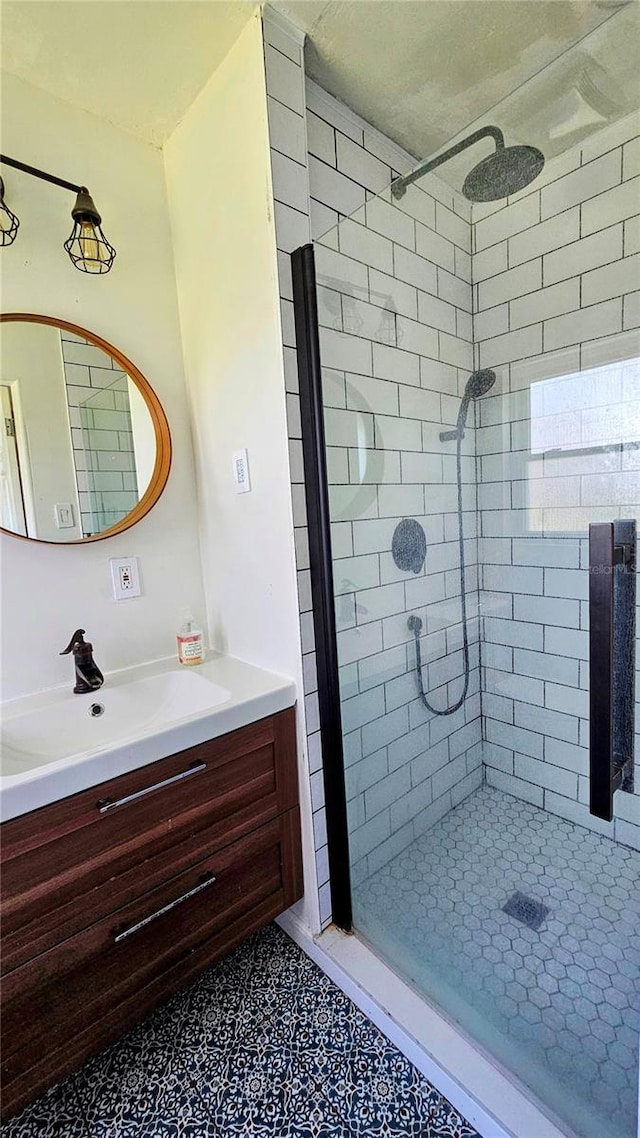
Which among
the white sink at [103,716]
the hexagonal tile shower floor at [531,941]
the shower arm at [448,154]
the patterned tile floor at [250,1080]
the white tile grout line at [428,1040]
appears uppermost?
the shower arm at [448,154]

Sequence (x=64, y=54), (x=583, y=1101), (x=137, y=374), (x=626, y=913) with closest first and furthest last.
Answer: (x=583, y=1101)
(x=64, y=54)
(x=626, y=913)
(x=137, y=374)

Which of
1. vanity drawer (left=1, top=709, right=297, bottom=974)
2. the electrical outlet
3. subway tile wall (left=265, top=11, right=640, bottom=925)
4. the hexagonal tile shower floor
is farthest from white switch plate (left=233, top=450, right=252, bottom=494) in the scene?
the hexagonal tile shower floor

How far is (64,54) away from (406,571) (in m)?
1.64

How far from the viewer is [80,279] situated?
132 centimetres

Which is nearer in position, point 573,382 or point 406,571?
point 573,382

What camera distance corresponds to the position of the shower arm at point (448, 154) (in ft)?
4.23

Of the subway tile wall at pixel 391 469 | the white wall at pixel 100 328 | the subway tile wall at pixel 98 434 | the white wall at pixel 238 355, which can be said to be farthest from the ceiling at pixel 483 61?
the subway tile wall at pixel 98 434

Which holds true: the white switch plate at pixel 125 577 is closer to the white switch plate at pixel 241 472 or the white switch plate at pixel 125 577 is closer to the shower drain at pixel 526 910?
the white switch plate at pixel 241 472

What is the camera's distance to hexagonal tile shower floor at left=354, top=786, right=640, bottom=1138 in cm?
101

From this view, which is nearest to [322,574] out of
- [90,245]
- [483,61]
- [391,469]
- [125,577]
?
[391,469]

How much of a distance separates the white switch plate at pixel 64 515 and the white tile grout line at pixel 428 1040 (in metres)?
1.37

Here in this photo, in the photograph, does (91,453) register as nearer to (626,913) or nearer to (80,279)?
(80,279)

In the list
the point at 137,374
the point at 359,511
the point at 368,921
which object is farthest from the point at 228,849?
the point at 137,374

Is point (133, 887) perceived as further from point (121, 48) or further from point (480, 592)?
point (121, 48)
